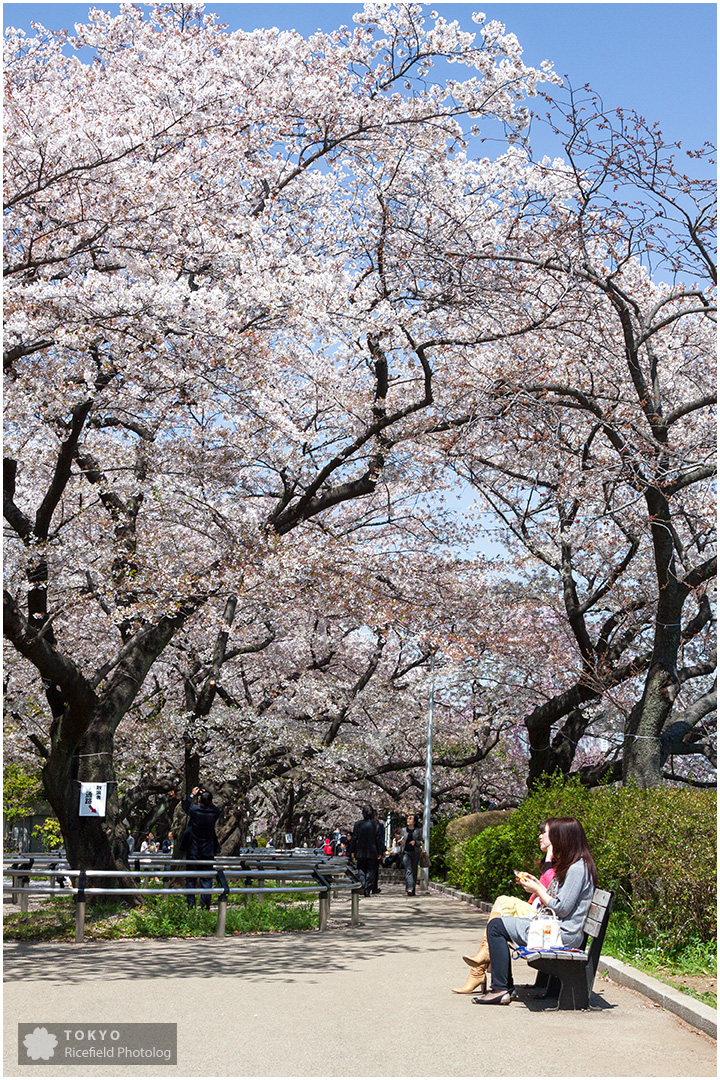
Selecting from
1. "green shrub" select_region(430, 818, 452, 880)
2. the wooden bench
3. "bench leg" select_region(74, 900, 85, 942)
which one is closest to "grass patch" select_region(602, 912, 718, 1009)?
the wooden bench

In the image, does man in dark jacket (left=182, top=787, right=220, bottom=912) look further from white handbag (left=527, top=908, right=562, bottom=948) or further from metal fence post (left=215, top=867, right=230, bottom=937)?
white handbag (left=527, top=908, right=562, bottom=948)

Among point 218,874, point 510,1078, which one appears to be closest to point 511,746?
point 218,874

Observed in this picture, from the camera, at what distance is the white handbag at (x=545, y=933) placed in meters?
6.41

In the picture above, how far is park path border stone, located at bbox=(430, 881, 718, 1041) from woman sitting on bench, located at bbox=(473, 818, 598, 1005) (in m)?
0.75

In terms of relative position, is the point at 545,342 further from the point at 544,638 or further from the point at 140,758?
the point at 140,758

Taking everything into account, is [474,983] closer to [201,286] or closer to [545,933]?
[545,933]

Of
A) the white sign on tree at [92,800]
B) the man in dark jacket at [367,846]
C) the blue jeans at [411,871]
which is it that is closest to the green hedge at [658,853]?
the white sign on tree at [92,800]

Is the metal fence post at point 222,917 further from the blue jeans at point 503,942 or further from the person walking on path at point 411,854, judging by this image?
the person walking on path at point 411,854

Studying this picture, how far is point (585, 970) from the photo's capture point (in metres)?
6.40

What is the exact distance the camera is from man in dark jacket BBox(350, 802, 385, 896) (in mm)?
18953

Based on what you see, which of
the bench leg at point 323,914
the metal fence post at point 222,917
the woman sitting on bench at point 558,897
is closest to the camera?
the woman sitting on bench at point 558,897

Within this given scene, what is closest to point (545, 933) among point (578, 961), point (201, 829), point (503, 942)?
point (578, 961)

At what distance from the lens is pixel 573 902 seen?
6.54 metres

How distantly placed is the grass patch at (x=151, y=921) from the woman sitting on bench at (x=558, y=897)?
17.7ft
